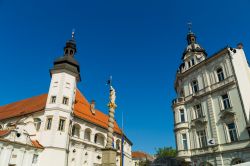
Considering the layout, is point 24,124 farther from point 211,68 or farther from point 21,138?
point 211,68

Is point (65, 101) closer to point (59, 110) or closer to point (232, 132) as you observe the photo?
point (59, 110)

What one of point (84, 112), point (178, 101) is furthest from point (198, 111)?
point (84, 112)

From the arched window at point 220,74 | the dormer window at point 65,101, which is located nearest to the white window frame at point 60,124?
the dormer window at point 65,101

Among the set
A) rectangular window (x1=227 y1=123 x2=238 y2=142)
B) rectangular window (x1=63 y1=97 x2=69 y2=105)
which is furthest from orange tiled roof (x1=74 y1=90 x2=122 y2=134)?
rectangular window (x1=227 y1=123 x2=238 y2=142)

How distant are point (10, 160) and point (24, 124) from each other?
24.0 feet

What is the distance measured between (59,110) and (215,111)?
21679mm

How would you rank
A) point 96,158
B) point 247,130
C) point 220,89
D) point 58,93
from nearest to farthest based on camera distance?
point 247,130 → point 220,89 → point 58,93 → point 96,158

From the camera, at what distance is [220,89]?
26359mm

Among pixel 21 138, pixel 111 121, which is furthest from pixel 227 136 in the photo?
pixel 21 138

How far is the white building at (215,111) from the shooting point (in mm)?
23453

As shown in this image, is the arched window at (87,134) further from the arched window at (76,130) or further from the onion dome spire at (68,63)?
the onion dome spire at (68,63)

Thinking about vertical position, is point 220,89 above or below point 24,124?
above

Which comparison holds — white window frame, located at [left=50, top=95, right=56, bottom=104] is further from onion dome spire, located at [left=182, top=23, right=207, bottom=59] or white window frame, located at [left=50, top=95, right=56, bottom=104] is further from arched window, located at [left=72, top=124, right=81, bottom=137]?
onion dome spire, located at [left=182, top=23, right=207, bottom=59]

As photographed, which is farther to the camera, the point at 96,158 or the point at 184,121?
the point at 96,158
